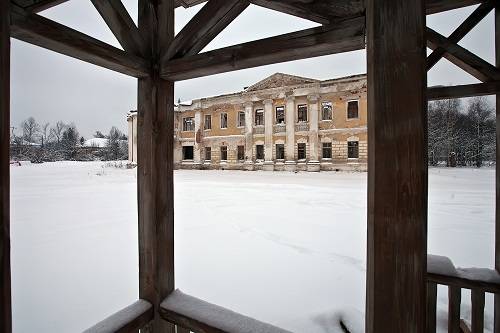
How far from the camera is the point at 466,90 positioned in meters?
2.78

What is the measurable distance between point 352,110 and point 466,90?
865 inches

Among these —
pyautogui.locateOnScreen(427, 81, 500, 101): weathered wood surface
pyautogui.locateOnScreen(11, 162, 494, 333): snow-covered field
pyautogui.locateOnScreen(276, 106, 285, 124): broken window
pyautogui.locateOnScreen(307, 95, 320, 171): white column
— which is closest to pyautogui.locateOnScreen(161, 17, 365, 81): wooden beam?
pyautogui.locateOnScreen(427, 81, 500, 101): weathered wood surface

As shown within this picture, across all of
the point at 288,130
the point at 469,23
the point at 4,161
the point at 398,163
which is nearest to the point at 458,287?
the point at 398,163

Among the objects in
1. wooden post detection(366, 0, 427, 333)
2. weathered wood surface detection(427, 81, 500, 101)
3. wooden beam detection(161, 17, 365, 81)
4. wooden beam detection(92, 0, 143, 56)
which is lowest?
wooden post detection(366, 0, 427, 333)

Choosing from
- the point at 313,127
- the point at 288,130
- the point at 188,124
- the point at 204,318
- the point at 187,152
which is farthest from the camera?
the point at 187,152

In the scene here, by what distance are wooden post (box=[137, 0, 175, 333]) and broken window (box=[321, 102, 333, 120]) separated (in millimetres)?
23919

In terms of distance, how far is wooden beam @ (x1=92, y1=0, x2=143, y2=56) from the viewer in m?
1.64

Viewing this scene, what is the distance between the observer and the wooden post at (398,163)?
98 cm

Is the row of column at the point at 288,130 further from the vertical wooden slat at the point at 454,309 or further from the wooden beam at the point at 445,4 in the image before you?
the vertical wooden slat at the point at 454,309

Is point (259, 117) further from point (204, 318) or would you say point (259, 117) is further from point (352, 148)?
point (204, 318)

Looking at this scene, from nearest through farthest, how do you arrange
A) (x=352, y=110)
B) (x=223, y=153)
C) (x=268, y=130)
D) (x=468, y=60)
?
1. (x=468, y=60)
2. (x=352, y=110)
3. (x=268, y=130)
4. (x=223, y=153)

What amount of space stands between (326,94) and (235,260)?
22.0 meters

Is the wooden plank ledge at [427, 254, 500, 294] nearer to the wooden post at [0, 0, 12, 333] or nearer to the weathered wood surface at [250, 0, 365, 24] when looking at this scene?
the weathered wood surface at [250, 0, 365, 24]

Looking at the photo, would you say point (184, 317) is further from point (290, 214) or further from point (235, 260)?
point (290, 214)
